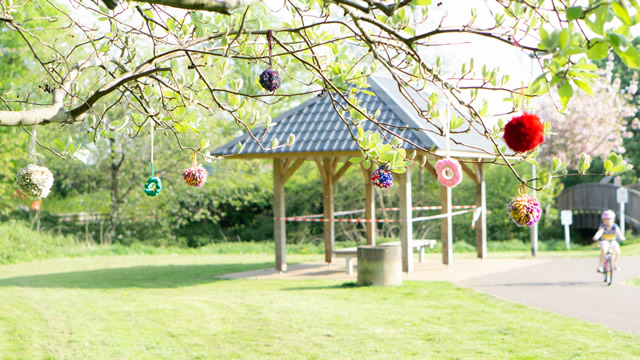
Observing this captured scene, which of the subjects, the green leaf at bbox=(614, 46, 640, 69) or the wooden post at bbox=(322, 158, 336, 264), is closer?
the green leaf at bbox=(614, 46, 640, 69)

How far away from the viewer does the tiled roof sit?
444 inches

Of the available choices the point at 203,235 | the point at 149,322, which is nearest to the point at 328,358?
the point at 149,322

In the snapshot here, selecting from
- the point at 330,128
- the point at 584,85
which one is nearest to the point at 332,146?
the point at 330,128

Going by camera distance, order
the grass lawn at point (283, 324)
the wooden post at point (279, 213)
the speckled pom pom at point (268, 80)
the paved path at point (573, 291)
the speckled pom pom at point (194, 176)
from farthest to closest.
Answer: the wooden post at point (279, 213) < the paved path at point (573, 291) < the grass lawn at point (283, 324) < the speckled pom pom at point (194, 176) < the speckled pom pom at point (268, 80)

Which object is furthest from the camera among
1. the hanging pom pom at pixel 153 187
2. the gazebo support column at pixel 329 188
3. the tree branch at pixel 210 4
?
the gazebo support column at pixel 329 188

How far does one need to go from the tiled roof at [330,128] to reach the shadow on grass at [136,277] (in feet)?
8.17

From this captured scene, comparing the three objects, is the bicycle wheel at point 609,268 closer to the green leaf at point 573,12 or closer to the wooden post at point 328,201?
the wooden post at point 328,201

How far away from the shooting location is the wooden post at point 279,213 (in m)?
12.4

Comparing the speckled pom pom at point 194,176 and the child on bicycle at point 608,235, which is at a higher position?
the speckled pom pom at point 194,176

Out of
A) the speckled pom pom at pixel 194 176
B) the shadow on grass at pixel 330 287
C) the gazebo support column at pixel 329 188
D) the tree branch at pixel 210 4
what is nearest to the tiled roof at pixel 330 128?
the gazebo support column at pixel 329 188

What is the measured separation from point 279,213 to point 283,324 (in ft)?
16.5

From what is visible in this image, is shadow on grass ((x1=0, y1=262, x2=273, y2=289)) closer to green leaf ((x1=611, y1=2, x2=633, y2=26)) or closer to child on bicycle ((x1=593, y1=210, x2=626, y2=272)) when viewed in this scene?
child on bicycle ((x1=593, y1=210, x2=626, y2=272))

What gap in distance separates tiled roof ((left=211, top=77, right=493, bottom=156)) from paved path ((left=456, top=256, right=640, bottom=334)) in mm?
2333

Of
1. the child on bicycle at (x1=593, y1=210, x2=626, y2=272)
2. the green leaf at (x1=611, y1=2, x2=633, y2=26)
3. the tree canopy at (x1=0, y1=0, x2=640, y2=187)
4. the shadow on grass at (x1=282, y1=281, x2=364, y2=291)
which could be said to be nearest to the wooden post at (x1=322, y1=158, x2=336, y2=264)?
the shadow on grass at (x1=282, y1=281, x2=364, y2=291)
